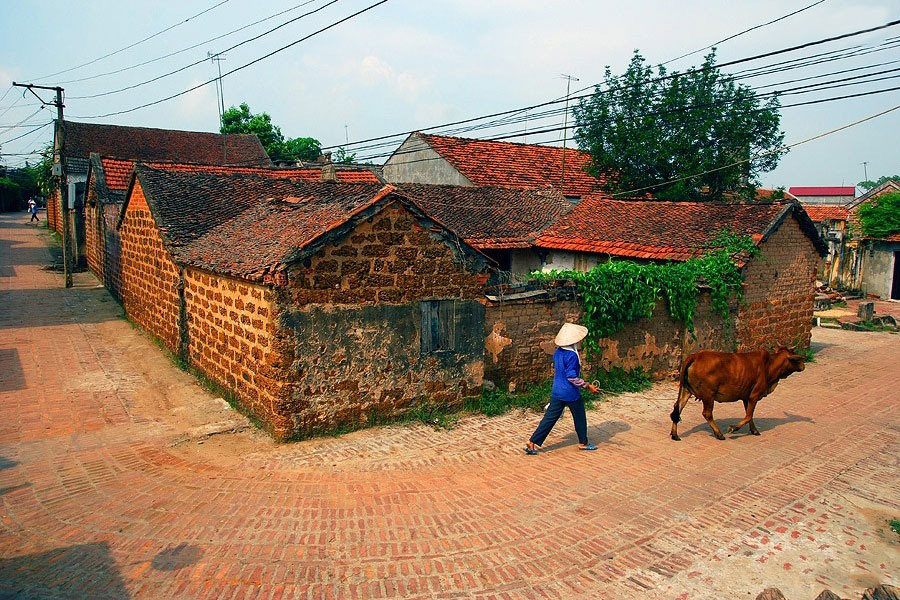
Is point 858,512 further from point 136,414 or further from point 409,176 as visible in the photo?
point 409,176

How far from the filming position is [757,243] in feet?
44.6

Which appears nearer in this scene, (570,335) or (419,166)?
(570,335)

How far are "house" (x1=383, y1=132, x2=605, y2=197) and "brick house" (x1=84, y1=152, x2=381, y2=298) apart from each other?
12.9 feet

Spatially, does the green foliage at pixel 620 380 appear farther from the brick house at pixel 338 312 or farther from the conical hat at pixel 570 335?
the conical hat at pixel 570 335

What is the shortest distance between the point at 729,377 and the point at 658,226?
8242 mm

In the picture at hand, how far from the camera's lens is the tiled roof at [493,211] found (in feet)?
58.3

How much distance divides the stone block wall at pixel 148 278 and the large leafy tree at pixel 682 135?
17.5 metres

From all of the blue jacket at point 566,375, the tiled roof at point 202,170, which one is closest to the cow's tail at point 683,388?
the blue jacket at point 566,375

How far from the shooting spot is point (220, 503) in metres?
6.45

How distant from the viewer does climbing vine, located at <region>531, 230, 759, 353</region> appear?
36.5 feet

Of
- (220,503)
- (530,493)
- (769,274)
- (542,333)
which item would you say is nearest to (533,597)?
(530,493)

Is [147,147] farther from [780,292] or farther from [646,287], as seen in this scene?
[780,292]

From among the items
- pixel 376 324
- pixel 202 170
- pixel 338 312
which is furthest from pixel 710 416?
pixel 202 170

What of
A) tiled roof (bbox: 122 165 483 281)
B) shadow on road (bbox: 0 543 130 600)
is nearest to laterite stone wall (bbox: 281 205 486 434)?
tiled roof (bbox: 122 165 483 281)
